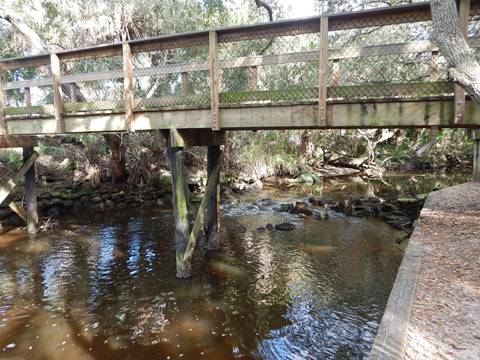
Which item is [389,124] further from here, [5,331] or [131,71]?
[5,331]

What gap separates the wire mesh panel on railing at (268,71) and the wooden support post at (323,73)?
16cm

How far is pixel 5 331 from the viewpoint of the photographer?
496 centimetres

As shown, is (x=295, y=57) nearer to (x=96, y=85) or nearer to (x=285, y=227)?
(x=285, y=227)

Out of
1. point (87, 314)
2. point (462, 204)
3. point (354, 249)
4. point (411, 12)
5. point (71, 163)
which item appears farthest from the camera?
point (71, 163)

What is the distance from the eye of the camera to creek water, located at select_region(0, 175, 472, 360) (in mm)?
4627

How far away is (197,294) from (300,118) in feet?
11.5

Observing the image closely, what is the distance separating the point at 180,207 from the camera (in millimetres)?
6449

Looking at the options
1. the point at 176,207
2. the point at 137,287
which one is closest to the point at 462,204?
the point at 176,207

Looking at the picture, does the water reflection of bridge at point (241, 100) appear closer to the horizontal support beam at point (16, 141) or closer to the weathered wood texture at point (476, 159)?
the horizontal support beam at point (16, 141)

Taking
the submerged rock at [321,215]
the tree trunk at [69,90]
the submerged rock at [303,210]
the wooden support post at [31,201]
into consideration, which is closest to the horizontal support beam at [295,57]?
the tree trunk at [69,90]

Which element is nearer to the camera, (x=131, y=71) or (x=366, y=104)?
(x=366, y=104)

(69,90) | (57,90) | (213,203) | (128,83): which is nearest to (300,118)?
(128,83)

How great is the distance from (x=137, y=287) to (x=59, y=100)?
4030mm

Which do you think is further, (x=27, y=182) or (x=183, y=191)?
(x=27, y=182)
